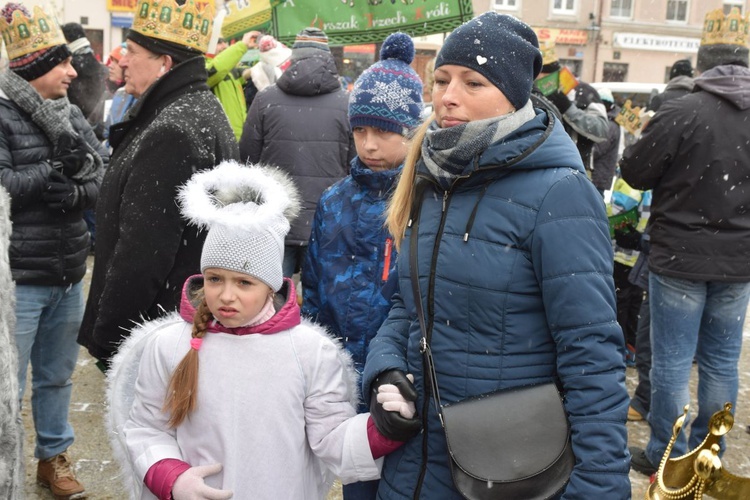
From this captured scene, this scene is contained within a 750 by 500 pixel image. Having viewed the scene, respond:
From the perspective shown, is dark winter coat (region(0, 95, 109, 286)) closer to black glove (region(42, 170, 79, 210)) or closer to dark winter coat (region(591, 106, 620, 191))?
black glove (region(42, 170, 79, 210))

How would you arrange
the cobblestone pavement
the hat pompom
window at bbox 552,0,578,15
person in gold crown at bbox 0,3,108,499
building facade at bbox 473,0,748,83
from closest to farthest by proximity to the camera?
the hat pompom, person in gold crown at bbox 0,3,108,499, the cobblestone pavement, building facade at bbox 473,0,748,83, window at bbox 552,0,578,15

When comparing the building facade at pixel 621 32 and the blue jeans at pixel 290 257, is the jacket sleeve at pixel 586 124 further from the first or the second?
the building facade at pixel 621 32

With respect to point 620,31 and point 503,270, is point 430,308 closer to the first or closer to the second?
point 503,270

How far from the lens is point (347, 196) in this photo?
9.23 ft

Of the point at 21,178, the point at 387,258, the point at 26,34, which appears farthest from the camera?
the point at 26,34

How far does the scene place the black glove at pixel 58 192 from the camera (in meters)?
3.51

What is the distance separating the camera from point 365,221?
275cm

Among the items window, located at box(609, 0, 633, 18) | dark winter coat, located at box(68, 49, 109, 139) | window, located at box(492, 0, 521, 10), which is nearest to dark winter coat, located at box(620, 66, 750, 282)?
dark winter coat, located at box(68, 49, 109, 139)

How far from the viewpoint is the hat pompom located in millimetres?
2992

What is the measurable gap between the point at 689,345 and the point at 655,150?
95 centimetres

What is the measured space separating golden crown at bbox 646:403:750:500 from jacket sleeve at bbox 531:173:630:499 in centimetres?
42

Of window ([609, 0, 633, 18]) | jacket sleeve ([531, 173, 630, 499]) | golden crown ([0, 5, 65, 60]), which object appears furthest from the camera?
window ([609, 0, 633, 18])

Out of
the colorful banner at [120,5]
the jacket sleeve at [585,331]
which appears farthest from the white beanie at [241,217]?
the colorful banner at [120,5]

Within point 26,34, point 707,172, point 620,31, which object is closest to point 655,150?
point 707,172
